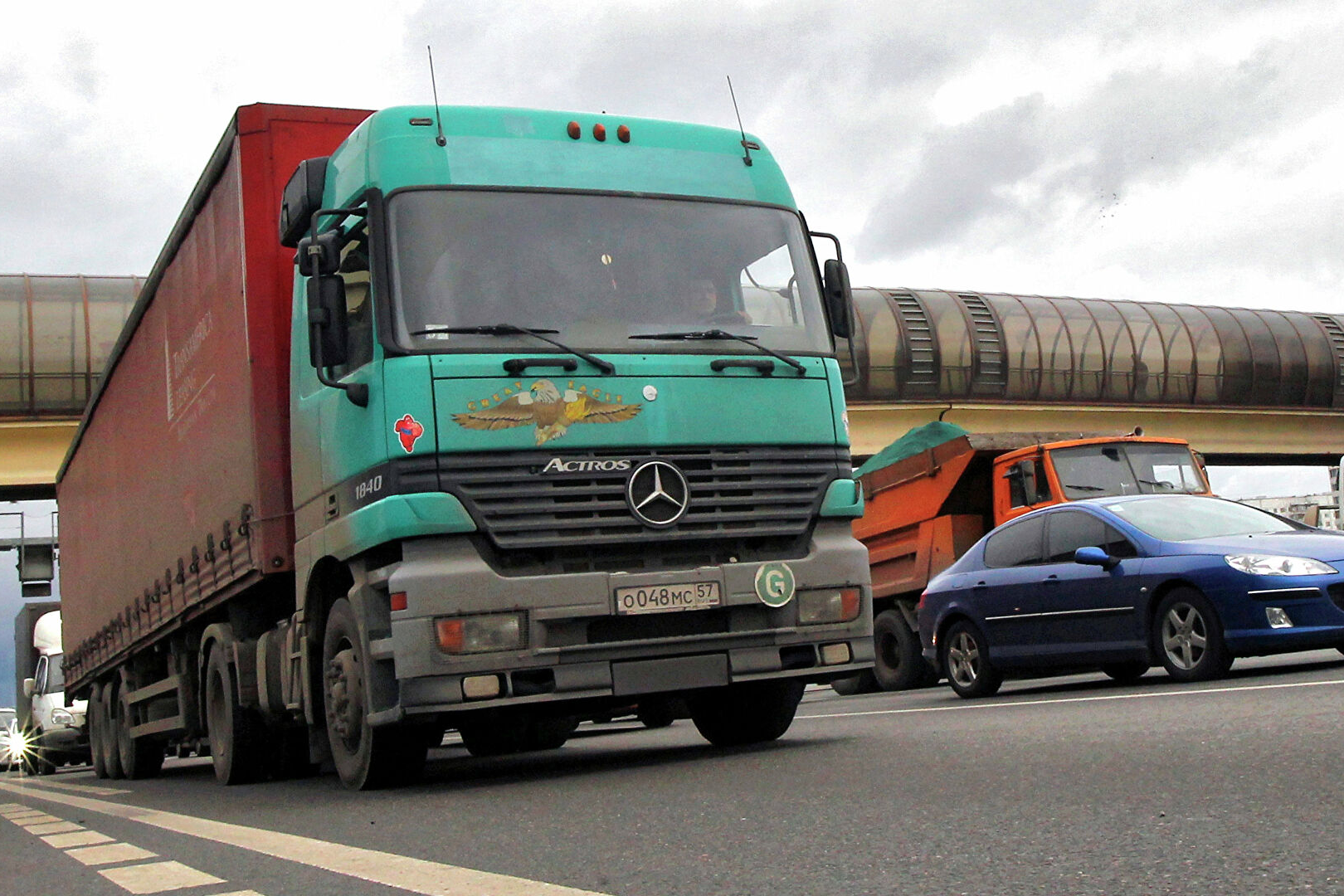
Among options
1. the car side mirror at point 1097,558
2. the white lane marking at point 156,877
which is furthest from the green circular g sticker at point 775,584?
the car side mirror at point 1097,558

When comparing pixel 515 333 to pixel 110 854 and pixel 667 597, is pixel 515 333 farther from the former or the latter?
pixel 110 854

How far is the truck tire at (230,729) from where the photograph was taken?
1137cm

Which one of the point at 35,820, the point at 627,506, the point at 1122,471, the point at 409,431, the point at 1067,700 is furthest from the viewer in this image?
the point at 1122,471

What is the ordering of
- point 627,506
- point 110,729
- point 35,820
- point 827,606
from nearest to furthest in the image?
point 627,506 → point 827,606 → point 35,820 → point 110,729

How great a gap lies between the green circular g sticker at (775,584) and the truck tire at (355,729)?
185cm

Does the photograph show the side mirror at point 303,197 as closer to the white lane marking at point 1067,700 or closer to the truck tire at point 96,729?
the white lane marking at point 1067,700

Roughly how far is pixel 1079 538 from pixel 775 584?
484 cm

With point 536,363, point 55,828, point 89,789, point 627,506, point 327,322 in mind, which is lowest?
point 55,828

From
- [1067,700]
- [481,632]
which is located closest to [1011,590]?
[1067,700]

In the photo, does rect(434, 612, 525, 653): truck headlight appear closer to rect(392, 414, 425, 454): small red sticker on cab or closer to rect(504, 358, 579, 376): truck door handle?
Answer: rect(392, 414, 425, 454): small red sticker on cab

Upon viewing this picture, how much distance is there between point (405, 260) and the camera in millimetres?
8508

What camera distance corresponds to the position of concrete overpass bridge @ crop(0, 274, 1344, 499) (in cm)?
4422

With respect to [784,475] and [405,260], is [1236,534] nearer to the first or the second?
[784,475]

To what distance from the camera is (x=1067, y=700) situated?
1135 cm
